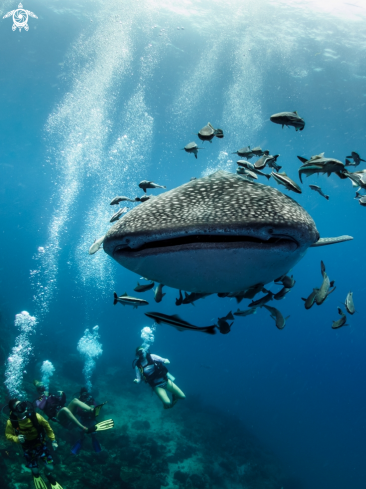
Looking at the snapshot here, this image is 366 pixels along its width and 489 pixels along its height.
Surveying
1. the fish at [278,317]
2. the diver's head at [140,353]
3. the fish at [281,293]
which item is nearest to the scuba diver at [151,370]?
the diver's head at [140,353]

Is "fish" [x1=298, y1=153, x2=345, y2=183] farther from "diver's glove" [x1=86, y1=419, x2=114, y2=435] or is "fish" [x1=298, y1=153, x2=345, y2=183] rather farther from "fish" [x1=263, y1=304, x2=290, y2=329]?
"diver's glove" [x1=86, y1=419, x2=114, y2=435]

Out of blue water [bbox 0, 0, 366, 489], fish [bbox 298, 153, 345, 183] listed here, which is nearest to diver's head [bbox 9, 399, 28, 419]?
fish [bbox 298, 153, 345, 183]

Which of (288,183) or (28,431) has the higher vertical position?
(288,183)

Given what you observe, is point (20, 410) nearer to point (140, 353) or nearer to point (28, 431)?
point (28, 431)

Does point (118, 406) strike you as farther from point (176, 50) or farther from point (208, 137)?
point (176, 50)

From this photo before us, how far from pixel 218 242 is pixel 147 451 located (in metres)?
15.5

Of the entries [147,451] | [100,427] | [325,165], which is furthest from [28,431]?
[147,451]

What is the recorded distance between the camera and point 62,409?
855 centimetres

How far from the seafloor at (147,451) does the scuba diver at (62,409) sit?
119 centimetres

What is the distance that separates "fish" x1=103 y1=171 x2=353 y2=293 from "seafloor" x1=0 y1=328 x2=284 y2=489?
9051 millimetres

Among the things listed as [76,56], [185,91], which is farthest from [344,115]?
[76,56]

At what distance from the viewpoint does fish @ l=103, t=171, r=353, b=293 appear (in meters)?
1.69

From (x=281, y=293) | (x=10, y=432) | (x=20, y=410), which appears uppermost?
(x=281, y=293)

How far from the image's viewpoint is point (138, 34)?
2545 centimetres
